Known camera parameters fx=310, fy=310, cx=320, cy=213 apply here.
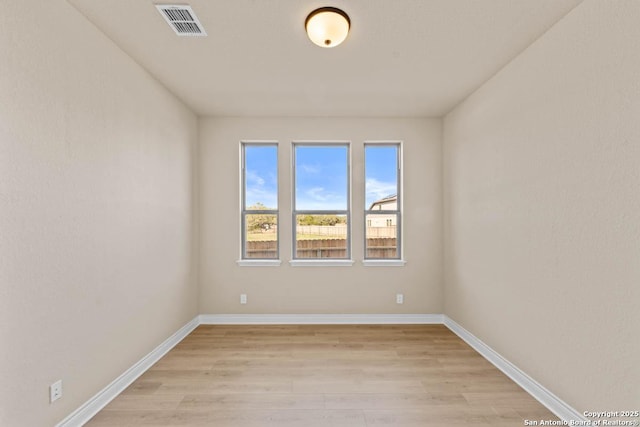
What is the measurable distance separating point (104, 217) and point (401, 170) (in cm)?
337

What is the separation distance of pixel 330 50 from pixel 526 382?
122 inches

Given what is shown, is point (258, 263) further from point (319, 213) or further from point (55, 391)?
point (55, 391)

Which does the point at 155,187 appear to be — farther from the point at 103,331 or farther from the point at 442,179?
the point at 442,179

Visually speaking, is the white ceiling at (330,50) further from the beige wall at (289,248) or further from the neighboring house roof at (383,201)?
the neighboring house roof at (383,201)

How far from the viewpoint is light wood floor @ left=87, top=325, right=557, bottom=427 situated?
2154mm

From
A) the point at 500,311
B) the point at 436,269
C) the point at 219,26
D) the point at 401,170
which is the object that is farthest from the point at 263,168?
the point at 500,311

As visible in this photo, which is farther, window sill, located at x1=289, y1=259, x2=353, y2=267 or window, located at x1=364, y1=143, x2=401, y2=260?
window, located at x1=364, y1=143, x2=401, y2=260

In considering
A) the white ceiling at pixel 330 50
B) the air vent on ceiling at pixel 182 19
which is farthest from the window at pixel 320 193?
the air vent on ceiling at pixel 182 19

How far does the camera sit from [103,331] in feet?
7.55

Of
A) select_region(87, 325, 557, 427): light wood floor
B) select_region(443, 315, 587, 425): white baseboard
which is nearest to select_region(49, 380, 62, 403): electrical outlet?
select_region(87, 325, 557, 427): light wood floor

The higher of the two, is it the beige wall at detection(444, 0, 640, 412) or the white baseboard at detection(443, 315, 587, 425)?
the beige wall at detection(444, 0, 640, 412)

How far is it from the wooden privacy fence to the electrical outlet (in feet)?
8.04

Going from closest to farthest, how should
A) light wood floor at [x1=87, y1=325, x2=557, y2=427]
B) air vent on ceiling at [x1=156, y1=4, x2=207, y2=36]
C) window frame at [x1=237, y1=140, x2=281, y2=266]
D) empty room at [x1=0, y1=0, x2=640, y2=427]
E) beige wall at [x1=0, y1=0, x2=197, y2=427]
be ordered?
beige wall at [x1=0, y1=0, x2=197, y2=427] < empty room at [x1=0, y1=0, x2=640, y2=427] < air vent on ceiling at [x1=156, y1=4, x2=207, y2=36] < light wood floor at [x1=87, y1=325, x2=557, y2=427] < window frame at [x1=237, y1=140, x2=281, y2=266]

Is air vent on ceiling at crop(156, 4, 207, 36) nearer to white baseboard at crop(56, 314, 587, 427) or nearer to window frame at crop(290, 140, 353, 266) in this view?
window frame at crop(290, 140, 353, 266)
